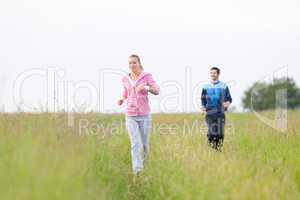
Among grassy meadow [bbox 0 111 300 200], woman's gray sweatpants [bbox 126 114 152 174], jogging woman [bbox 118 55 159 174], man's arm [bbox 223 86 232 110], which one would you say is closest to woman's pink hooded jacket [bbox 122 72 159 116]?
jogging woman [bbox 118 55 159 174]

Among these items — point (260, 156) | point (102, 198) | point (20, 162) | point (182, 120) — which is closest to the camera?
point (20, 162)

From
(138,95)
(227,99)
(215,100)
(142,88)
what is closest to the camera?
(142,88)

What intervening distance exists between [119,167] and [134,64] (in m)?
1.64

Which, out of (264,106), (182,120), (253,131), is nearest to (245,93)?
(264,106)

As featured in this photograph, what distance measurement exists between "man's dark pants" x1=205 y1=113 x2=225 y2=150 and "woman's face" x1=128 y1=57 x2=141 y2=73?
93.0 inches

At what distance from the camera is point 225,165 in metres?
7.55

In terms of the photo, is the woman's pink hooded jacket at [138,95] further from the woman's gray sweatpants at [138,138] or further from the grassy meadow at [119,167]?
the grassy meadow at [119,167]

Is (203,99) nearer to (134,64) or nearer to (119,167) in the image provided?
(134,64)

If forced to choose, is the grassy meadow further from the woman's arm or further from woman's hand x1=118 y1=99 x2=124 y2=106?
the woman's arm

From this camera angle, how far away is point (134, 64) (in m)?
9.44

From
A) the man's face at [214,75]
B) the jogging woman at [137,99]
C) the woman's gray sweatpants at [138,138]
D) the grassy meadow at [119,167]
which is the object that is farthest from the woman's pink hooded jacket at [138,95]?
the man's face at [214,75]

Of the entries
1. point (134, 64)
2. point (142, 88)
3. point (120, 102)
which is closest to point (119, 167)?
point (120, 102)

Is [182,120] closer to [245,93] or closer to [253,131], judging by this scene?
[253,131]

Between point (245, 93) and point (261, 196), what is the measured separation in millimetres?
80722
